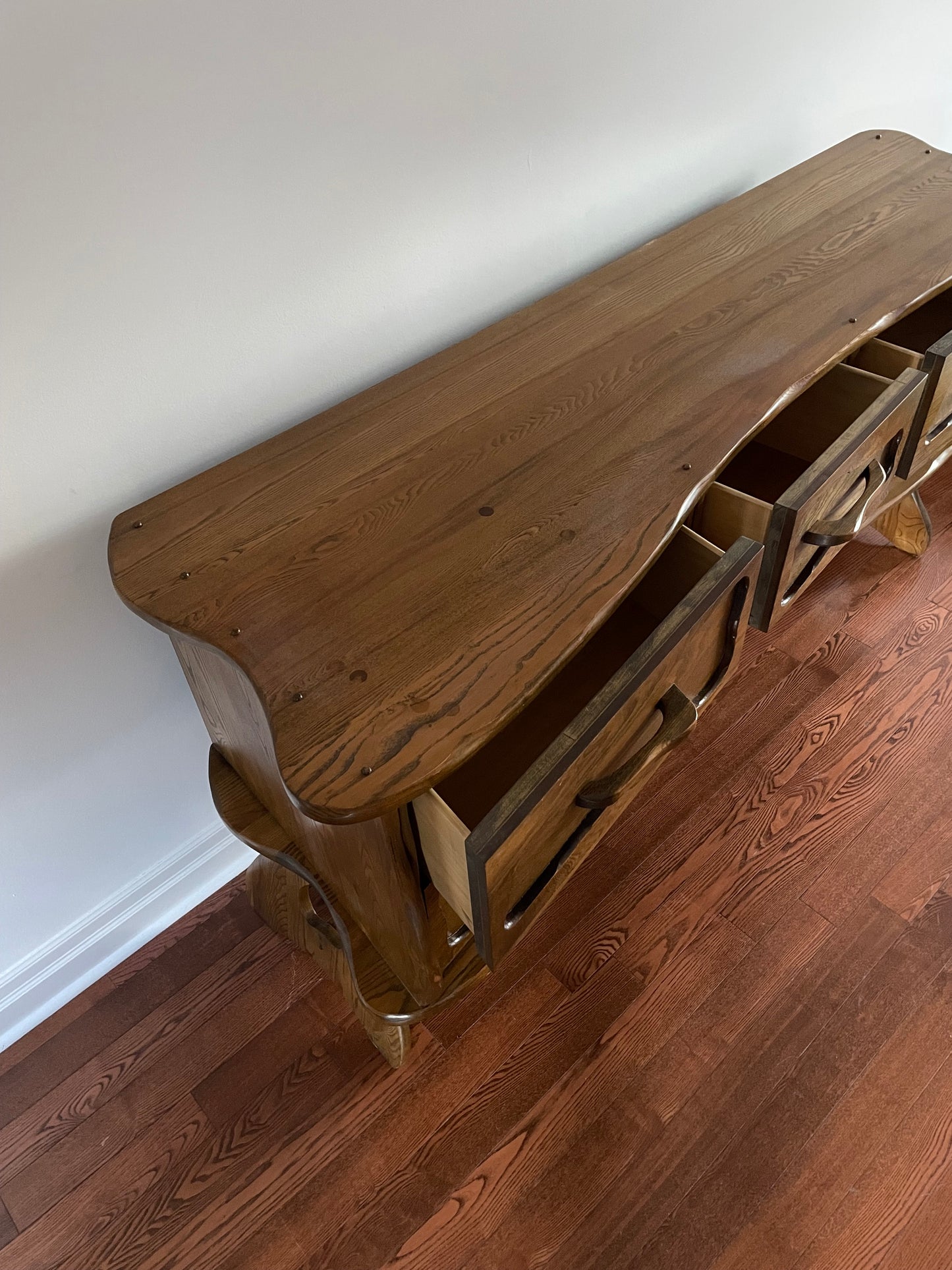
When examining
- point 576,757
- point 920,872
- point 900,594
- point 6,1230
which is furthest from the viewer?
point 900,594

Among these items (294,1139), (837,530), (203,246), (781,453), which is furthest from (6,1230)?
(781,453)

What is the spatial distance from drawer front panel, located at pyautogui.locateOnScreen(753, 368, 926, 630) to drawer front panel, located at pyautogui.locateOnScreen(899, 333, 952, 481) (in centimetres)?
3

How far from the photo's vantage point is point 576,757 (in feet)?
2.19

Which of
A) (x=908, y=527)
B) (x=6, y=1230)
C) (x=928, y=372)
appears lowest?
A: (x=6, y=1230)

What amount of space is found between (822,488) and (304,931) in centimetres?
84

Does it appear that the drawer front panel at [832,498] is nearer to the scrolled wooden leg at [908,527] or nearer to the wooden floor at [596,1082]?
the wooden floor at [596,1082]

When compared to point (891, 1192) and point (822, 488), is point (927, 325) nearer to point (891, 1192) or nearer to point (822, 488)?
point (822, 488)

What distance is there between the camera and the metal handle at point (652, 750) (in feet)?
2.39

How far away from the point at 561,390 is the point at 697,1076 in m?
0.87

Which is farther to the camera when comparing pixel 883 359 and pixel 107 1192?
pixel 883 359

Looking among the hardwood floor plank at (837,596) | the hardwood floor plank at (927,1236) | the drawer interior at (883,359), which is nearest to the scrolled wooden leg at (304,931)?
the hardwood floor plank at (927,1236)

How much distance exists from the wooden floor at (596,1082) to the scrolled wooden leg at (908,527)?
47 centimetres

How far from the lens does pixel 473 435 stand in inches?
37.1

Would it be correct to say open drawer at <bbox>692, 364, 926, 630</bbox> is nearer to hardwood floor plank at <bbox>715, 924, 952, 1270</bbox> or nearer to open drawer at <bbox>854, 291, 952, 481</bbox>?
open drawer at <bbox>854, 291, 952, 481</bbox>
